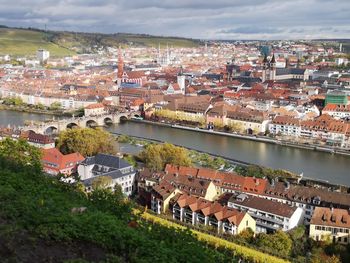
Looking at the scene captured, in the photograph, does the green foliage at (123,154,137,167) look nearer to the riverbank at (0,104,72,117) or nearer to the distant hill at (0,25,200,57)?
the riverbank at (0,104,72,117)

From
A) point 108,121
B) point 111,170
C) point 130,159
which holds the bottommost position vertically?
point 108,121

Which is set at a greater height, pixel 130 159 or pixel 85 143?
pixel 85 143

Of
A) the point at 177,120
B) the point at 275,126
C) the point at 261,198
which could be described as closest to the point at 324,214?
the point at 261,198

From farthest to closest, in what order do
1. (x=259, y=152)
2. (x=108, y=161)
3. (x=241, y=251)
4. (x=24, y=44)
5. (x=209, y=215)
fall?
(x=24, y=44) < (x=259, y=152) < (x=108, y=161) < (x=209, y=215) < (x=241, y=251)

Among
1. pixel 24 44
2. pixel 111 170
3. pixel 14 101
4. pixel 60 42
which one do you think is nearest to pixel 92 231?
pixel 111 170

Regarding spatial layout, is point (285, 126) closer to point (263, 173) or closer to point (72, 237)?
point (263, 173)

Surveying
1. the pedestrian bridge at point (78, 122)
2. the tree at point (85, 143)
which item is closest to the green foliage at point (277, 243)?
the tree at point (85, 143)

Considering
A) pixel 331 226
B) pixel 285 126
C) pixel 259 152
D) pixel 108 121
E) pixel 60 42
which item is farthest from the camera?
pixel 60 42
